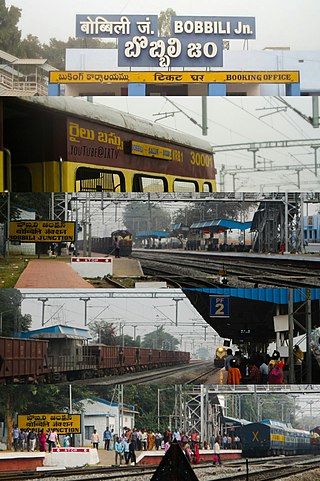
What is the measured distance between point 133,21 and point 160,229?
4.02 meters

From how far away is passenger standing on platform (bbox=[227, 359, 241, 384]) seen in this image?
16.4 ft

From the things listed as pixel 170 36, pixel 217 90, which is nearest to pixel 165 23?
pixel 170 36

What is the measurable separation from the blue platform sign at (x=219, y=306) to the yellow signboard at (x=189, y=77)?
1.71 m

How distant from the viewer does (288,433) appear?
5.20 meters

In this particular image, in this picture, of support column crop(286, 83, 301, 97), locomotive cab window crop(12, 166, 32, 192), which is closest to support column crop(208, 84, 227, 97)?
support column crop(286, 83, 301, 97)

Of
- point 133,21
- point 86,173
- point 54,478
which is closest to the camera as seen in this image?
point 86,173

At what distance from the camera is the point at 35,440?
4902 millimetres

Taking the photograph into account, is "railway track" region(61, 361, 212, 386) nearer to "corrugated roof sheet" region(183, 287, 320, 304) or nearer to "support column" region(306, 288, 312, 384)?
"corrugated roof sheet" region(183, 287, 320, 304)

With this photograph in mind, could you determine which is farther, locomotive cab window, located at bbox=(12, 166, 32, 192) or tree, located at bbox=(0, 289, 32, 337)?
tree, located at bbox=(0, 289, 32, 337)

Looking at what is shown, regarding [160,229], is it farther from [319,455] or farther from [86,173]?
[319,455]

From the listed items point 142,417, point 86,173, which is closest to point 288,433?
point 142,417

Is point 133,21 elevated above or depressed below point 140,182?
above

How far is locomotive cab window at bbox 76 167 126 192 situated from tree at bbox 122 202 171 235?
16cm

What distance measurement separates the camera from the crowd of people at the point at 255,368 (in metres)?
4.98
